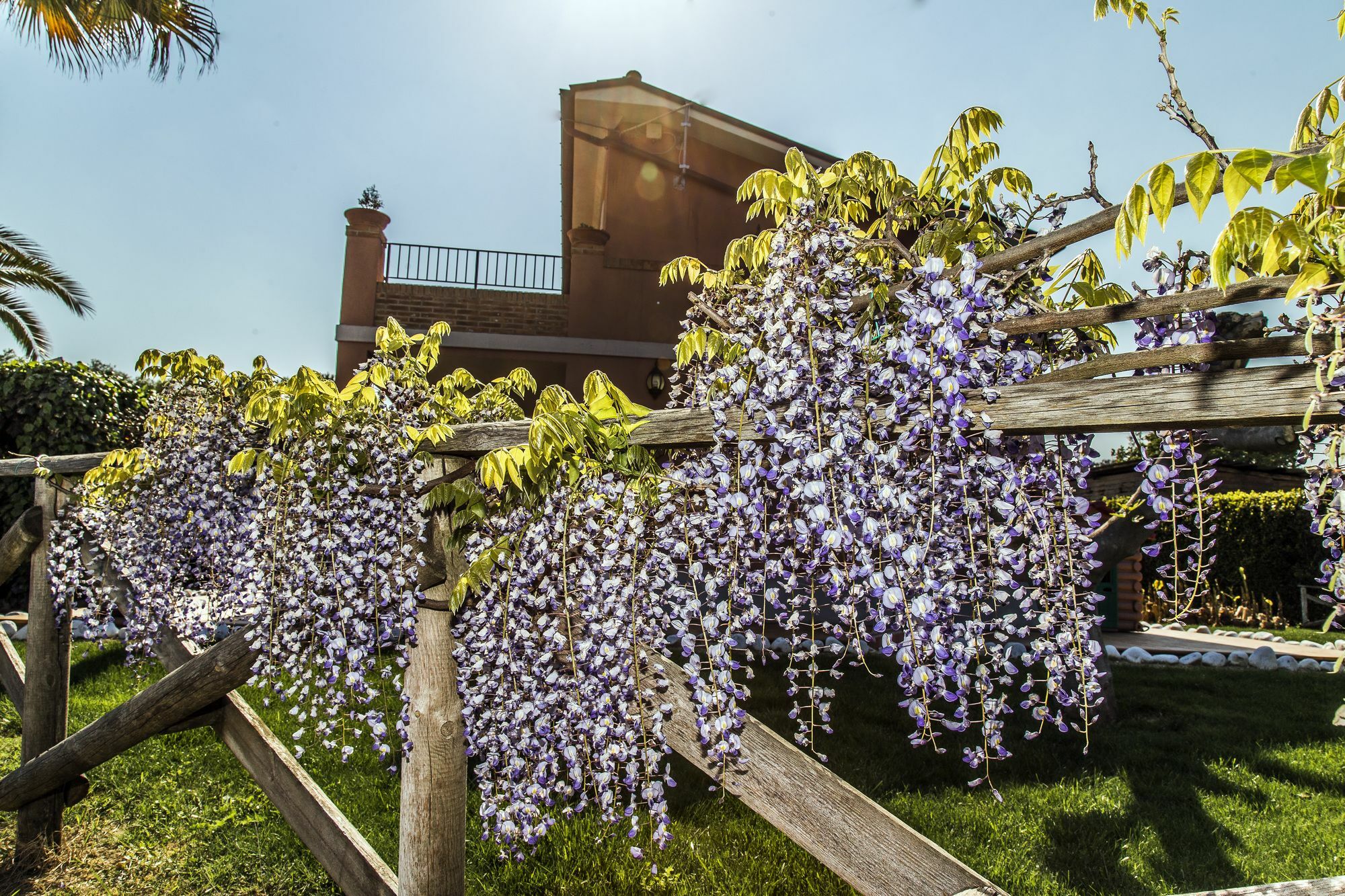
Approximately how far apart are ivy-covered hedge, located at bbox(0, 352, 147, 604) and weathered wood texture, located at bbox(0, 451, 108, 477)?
3.91m

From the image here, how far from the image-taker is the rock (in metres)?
8.27

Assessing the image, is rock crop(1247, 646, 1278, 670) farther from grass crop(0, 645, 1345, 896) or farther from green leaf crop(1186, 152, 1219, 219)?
green leaf crop(1186, 152, 1219, 219)

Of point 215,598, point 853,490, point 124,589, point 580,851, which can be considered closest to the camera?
point 853,490

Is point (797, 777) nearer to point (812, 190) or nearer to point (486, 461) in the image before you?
point (486, 461)

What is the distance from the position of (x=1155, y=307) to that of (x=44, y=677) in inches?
222

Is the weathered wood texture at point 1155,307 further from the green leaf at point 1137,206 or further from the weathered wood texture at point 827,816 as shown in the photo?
the weathered wood texture at point 827,816

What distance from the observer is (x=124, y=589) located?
4.73 m

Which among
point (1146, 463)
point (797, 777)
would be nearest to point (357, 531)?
point (797, 777)

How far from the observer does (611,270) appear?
1265 cm

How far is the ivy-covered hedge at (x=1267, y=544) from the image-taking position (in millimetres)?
12078

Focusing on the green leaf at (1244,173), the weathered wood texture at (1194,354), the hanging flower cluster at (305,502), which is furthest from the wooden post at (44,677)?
the green leaf at (1244,173)

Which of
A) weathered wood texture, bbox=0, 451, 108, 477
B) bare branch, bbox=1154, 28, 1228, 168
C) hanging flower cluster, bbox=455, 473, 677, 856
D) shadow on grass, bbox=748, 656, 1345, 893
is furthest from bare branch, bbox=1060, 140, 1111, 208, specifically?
weathered wood texture, bbox=0, 451, 108, 477

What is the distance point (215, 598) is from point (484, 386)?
1.63 m

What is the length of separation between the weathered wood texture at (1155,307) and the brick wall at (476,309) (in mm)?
11447
